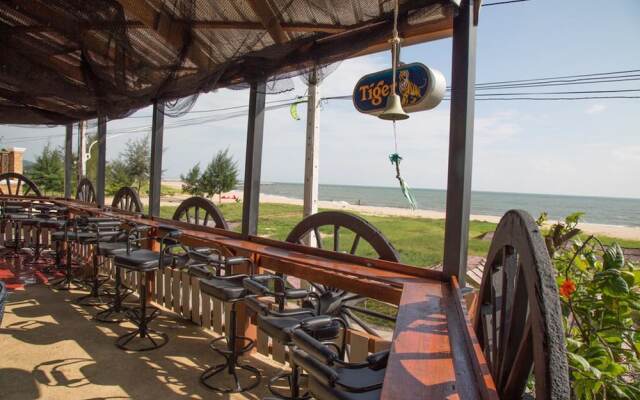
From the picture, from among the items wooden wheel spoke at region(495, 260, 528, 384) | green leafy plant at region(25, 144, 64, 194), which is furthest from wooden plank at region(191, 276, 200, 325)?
green leafy plant at region(25, 144, 64, 194)

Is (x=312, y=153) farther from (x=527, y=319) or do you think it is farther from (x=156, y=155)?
(x=527, y=319)

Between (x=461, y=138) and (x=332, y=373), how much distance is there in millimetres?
1568

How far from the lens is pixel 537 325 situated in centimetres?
70

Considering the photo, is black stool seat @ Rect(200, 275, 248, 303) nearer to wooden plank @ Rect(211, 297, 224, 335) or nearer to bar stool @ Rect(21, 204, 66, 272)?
wooden plank @ Rect(211, 297, 224, 335)

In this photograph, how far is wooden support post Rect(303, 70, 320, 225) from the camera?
174 inches

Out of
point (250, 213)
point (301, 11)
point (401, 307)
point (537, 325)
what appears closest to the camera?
point (537, 325)

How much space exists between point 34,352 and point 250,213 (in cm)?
198

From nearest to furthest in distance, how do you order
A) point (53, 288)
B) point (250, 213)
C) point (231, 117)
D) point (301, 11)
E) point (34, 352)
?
point (301, 11) → point (34, 352) → point (250, 213) → point (53, 288) → point (231, 117)

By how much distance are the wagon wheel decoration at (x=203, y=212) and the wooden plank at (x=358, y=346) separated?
228cm

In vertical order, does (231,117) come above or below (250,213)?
above

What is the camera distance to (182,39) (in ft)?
11.0

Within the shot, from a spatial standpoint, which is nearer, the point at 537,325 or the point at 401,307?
the point at 537,325

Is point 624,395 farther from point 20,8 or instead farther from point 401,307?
point 20,8

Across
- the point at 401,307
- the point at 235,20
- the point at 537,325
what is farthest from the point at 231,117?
the point at 537,325
